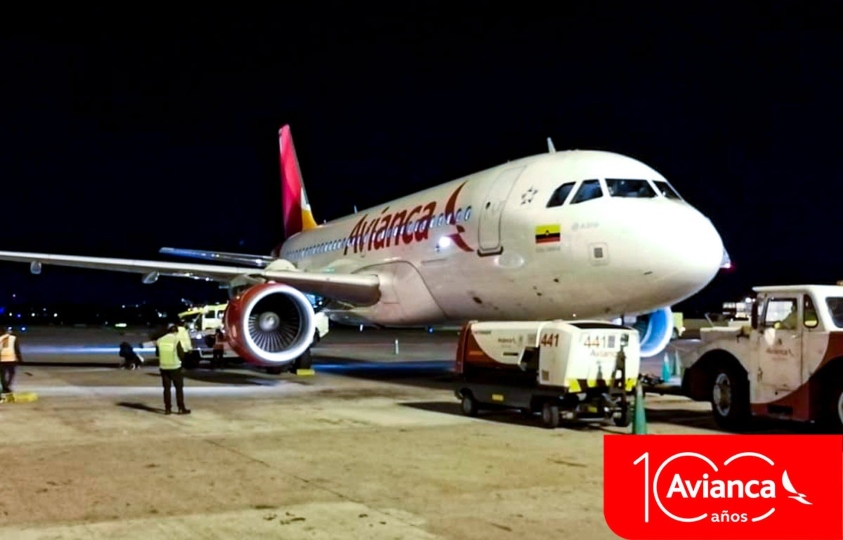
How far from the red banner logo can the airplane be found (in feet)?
15.4

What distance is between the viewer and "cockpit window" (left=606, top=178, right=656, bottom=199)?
12.6m

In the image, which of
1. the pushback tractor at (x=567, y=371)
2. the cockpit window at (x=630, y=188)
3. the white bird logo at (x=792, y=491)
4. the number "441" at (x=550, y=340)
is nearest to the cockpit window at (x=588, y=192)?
the cockpit window at (x=630, y=188)

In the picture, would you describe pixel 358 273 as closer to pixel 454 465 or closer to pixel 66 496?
pixel 454 465

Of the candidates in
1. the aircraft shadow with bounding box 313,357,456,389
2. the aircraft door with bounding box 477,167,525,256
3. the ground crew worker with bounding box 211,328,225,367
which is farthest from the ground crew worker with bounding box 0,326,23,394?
the ground crew worker with bounding box 211,328,225,367

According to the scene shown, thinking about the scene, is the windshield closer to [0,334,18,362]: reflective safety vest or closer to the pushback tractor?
the pushback tractor

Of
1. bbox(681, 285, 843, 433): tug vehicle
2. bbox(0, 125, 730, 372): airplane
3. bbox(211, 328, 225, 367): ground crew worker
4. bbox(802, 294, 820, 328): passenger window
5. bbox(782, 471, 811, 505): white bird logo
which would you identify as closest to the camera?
bbox(782, 471, 811, 505): white bird logo

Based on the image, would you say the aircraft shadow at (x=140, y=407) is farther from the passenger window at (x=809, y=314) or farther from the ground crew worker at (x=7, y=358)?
the passenger window at (x=809, y=314)

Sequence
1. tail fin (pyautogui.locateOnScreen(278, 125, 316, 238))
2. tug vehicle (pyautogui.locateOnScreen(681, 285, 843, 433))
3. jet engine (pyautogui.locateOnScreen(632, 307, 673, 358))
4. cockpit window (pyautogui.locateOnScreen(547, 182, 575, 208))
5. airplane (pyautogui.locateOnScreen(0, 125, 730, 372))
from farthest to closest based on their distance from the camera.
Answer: tail fin (pyautogui.locateOnScreen(278, 125, 316, 238)) < jet engine (pyautogui.locateOnScreen(632, 307, 673, 358)) < cockpit window (pyautogui.locateOnScreen(547, 182, 575, 208)) < airplane (pyautogui.locateOnScreen(0, 125, 730, 372)) < tug vehicle (pyautogui.locateOnScreen(681, 285, 843, 433))

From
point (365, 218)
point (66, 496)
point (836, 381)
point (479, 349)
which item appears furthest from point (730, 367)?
point (365, 218)

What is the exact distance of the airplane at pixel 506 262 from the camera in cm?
1205

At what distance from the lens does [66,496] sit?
6781mm

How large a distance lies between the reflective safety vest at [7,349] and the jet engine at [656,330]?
10.3 meters

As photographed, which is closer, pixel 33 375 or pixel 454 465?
pixel 454 465

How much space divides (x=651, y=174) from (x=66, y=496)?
9.25 meters
